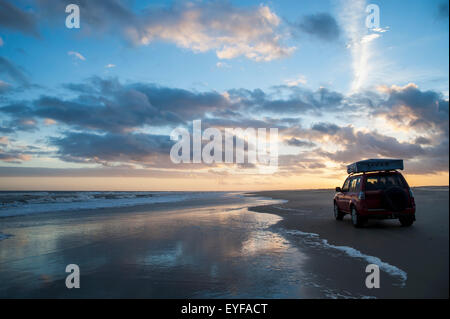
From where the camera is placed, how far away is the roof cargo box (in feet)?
31.9

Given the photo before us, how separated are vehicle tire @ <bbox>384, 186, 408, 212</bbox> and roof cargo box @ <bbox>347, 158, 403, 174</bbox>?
79cm

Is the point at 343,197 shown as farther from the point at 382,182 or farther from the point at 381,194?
the point at 381,194

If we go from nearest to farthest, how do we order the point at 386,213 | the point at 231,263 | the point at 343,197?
the point at 231,263 < the point at 386,213 < the point at 343,197

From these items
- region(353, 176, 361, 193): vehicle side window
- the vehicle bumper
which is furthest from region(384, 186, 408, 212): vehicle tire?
region(353, 176, 361, 193): vehicle side window

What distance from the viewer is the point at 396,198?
9.27 meters

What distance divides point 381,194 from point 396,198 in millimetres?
499

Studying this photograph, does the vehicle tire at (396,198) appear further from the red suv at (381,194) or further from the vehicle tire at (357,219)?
the vehicle tire at (357,219)

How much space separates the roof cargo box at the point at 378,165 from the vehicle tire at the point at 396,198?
788 millimetres

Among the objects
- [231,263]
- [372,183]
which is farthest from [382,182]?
[231,263]

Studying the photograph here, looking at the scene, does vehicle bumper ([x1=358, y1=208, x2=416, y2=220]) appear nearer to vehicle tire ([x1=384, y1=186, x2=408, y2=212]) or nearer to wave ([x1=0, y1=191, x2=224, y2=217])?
vehicle tire ([x1=384, y1=186, x2=408, y2=212])

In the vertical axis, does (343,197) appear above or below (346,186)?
below

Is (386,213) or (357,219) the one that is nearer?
(386,213)

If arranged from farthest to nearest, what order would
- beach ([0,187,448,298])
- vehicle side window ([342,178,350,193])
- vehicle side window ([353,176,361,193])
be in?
vehicle side window ([342,178,350,193]), vehicle side window ([353,176,361,193]), beach ([0,187,448,298])
